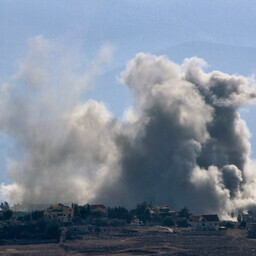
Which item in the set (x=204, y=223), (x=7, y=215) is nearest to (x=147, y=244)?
(x=204, y=223)

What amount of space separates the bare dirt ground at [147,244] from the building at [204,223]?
6135 millimetres

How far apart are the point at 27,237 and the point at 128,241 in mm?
23411

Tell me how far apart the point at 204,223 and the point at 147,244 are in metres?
33.7

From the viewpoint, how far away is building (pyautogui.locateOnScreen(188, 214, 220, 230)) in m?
164

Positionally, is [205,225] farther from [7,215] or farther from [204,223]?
[7,215]

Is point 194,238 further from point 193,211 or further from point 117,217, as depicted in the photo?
point 193,211

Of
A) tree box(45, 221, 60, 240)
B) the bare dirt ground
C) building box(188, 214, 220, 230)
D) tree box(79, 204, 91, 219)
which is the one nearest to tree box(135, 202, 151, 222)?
building box(188, 214, 220, 230)

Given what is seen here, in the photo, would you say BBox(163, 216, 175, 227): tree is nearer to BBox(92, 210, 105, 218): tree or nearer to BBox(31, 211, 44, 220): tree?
BBox(92, 210, 105, 218): tree

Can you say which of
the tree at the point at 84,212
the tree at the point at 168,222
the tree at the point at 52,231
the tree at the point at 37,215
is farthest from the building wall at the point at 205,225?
the tree at the point at 37,215

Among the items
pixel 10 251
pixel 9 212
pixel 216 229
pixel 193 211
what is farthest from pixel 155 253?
pixel 193 211

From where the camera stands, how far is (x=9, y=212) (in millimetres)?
164375

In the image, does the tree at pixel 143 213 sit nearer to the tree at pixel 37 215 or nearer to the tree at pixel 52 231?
the tree at pixel 37 215

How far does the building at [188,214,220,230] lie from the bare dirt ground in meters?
6.13

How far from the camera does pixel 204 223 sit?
544 feet
